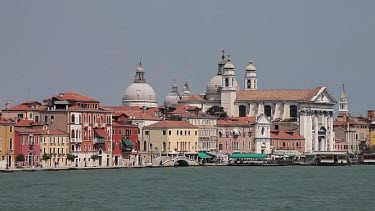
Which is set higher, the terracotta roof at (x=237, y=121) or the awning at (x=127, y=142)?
the terracotta roof at (x=237, y=121)

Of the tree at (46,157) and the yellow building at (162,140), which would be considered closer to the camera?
the tree at (46,157)

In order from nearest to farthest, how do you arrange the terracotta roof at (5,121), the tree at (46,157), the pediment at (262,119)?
the terracotta roof at (5,121) → the tree at (46,157) → the pediment at (262,119)

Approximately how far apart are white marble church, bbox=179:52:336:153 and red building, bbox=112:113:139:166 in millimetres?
22915

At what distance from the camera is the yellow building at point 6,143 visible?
266 ft

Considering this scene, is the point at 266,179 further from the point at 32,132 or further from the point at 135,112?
the point at 135,112

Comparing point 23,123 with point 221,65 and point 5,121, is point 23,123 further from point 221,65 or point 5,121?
point 221,65

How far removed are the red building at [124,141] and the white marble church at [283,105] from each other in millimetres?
22915

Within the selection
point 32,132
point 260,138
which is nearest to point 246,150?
point 260,138

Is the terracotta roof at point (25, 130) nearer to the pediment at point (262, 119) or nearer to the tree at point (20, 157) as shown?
the tree at point (20, 157)

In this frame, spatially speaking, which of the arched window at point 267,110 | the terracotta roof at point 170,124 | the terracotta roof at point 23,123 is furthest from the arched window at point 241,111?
the terracotta roof at point 23,123

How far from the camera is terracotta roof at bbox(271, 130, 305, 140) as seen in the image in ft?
383

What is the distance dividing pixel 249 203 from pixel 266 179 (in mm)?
21779

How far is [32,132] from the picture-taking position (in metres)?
84.1

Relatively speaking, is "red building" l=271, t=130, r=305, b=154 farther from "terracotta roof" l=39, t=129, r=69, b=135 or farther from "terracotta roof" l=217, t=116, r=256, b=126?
"terracotta roof" l=39, t=129, r=69, b=135
